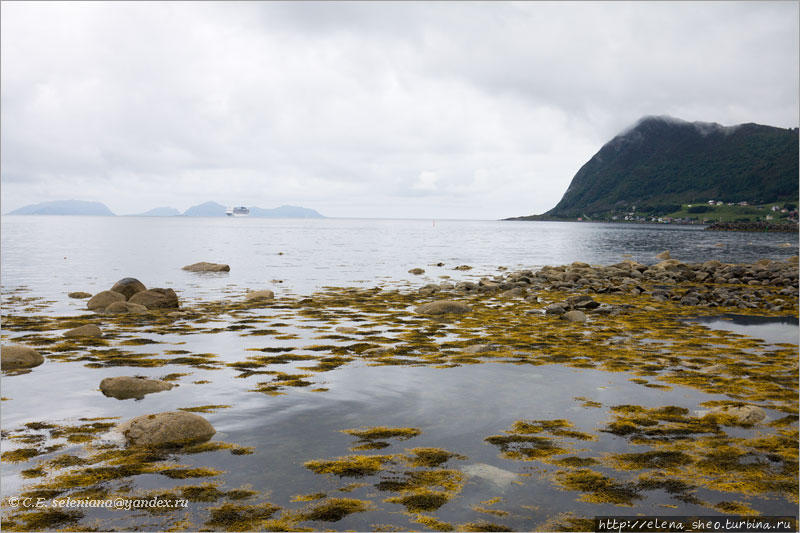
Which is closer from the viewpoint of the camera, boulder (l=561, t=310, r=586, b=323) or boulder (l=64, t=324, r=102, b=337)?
boulder (l=64, t=324, r=102, b=337)

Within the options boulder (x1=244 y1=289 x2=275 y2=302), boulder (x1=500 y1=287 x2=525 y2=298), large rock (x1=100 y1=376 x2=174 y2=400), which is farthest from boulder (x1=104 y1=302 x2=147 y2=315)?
boulder (x1=500 y1=287 x2=525 y2=298)

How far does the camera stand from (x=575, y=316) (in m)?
24.2

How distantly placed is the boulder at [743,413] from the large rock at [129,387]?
13.2 m

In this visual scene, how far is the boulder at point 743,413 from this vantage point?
37.5 ft

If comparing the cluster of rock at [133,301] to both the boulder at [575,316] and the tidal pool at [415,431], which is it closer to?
the tidal pool at [415,431]

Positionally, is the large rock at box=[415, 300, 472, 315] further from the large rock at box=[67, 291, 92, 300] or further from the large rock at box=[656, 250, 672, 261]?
the large rock at box=[656, 250, 672, 261]

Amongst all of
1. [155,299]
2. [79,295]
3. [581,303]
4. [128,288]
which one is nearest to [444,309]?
[581,303]

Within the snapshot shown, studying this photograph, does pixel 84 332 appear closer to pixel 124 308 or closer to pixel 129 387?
pixel 124 308

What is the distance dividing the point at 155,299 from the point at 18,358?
11737 mm

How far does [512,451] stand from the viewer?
9.91 metres

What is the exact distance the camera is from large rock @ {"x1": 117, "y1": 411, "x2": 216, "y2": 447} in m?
10.2

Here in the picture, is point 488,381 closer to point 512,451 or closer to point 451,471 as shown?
point 512,451

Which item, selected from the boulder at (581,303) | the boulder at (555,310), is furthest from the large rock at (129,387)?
the boulder at (581,303)

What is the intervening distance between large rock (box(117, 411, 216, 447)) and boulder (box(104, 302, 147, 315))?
1675 centimetres
